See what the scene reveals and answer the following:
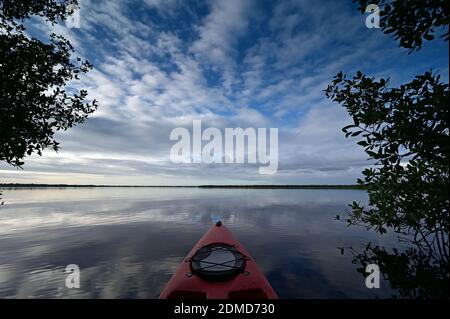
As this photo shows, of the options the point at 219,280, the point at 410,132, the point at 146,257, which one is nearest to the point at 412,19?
the point at 410,132

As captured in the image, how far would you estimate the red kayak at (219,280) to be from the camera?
5301mm

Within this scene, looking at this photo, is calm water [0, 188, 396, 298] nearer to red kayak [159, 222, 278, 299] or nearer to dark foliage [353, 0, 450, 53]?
red kayak [159, 222, 278, 299]

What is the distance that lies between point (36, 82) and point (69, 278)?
7.49 metres

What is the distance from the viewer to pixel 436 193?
14.7 feet

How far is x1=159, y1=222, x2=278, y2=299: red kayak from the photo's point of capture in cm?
530

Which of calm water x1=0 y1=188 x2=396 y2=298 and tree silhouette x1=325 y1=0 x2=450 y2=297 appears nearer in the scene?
tree silhouette x1=325 y1=0 x2=450 y2=297

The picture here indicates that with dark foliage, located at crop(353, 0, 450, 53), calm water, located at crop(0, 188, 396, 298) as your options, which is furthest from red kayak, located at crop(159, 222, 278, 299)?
dark foliage, located at crop(353, 0, 450, 53)

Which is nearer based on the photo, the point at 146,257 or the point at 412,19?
the point at 412,19

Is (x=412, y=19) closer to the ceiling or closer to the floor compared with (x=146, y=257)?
closer to the ceiling

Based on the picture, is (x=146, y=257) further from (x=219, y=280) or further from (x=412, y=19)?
(x=412, y=19)

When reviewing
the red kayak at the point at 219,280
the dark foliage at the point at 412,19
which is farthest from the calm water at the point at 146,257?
the dark foliage at the point at 412,19

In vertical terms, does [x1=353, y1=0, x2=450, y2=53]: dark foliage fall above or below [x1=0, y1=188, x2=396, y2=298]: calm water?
above

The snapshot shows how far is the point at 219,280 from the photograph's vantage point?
18.7 feet
